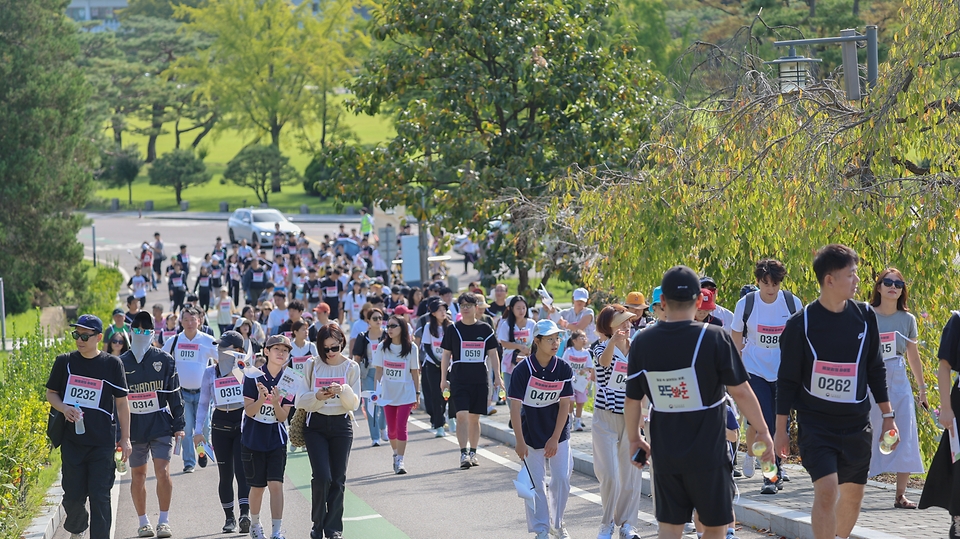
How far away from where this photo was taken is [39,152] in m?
35.3

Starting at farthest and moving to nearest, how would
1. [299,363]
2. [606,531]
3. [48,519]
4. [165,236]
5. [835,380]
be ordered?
[165,236] → [48,519] → [299,363] → [606,531] → [835,380]

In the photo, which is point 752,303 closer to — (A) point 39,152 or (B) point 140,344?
→ (B) point 140,344

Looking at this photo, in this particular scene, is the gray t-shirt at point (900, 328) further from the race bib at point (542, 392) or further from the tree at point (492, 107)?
the tree at point (492, 107)

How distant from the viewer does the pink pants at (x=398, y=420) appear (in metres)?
12.8

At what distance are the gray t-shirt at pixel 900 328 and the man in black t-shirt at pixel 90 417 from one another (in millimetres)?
Answer: 5727

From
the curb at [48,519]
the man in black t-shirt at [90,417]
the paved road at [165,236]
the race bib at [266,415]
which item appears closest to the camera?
the man in black t-shirt at [90,417]

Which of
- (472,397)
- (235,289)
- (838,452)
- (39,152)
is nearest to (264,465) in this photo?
(472,397)

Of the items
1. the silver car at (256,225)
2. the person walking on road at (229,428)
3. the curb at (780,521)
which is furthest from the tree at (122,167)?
the curb at (780,521)

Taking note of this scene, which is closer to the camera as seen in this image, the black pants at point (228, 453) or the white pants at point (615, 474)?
the white pants at point (615, 474)

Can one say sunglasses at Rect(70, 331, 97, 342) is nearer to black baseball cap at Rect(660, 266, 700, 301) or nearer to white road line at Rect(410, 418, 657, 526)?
white road line at Rect(410, 418, 657, 526)

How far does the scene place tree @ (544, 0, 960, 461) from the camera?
10312 mm

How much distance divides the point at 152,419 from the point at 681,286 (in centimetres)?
586

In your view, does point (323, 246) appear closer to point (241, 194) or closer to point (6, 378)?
point (6, 378)

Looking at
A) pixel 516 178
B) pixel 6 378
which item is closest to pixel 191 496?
pixel 6 378
